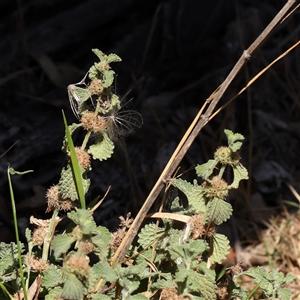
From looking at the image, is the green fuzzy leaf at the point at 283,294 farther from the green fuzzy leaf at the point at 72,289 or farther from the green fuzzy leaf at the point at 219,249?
the green fuzzy leaf at the point at 72,289

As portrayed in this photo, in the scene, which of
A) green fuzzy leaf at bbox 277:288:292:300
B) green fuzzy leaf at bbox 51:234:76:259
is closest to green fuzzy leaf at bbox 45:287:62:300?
green fuzzy leaf at bbox 51:234:76:259

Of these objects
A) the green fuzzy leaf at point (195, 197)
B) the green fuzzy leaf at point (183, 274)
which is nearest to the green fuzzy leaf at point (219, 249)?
the green fuzzy leaf at point (195, 197)

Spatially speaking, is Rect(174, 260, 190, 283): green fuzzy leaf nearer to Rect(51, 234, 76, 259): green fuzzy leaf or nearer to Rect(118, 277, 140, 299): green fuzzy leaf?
Rect(118, 277, 140, 299): green fuzzy leaf

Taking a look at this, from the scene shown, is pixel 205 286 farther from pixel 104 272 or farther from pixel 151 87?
pixel 151 87

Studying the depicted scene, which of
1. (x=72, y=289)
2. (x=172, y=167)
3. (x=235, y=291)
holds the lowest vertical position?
(x=235, y=291)

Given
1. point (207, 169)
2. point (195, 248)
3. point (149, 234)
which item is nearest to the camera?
point (195, 248)

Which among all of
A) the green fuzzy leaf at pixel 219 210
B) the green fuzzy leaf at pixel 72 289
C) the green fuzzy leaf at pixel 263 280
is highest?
the green fuzzy leaf at pixel 219 210

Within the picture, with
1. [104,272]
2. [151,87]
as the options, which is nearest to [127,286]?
[104,272]
